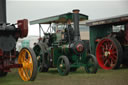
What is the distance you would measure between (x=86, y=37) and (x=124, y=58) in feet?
36.5

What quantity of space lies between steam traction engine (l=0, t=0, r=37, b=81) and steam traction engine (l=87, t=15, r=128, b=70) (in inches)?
151

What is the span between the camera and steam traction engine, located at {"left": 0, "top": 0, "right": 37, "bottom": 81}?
211 inches

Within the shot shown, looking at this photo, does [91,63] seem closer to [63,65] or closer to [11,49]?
[63,65]

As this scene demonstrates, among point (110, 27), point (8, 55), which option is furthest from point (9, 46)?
point (110, 27)

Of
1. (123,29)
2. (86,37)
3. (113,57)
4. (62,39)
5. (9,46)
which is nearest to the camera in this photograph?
(9,46)

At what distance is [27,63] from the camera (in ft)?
17.5

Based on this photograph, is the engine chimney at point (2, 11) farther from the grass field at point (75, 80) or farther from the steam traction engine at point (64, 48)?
the steam traction engine at point (64, 48)

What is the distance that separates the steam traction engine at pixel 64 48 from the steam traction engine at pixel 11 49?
152 cm

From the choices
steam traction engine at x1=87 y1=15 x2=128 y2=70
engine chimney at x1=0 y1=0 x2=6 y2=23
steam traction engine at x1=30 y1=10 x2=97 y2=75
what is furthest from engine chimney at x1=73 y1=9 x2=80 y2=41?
engine chimney at x1=0 y1=0 x2=6 y2=23

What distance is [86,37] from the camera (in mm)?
20297

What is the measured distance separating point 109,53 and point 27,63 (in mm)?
4345

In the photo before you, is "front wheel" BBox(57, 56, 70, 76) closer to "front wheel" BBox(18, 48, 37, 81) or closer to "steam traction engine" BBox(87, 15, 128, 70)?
"front wheel" BBox(18, 48, 37, 81)

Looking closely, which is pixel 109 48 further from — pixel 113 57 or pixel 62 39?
pixel 62 39

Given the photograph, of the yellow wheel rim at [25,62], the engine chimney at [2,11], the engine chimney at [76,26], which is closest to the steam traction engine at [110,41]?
the engine chimney at [76,26]
